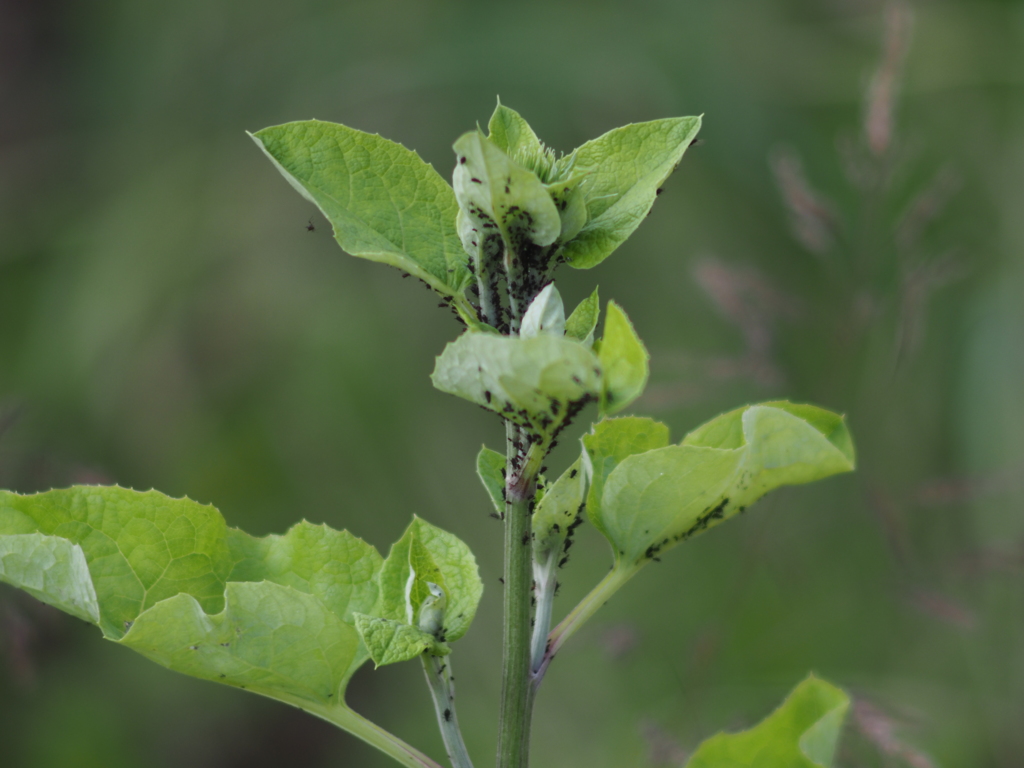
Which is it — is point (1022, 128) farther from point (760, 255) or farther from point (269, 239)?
point (269, 239)

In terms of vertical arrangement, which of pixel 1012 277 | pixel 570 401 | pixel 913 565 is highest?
Answer: pixel 570 401

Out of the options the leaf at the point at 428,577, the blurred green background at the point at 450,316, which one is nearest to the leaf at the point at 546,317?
the leaf at the point at 428,577

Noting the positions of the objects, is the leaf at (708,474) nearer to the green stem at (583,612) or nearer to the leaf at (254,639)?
the green stem at (583,612)

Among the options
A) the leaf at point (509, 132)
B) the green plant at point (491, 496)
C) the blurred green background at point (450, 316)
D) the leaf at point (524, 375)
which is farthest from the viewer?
the blurred green background at point (450, 316)

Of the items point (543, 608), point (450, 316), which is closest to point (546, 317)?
point (543, 608)

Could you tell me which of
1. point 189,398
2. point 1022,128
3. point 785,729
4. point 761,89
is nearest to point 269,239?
point 189,398

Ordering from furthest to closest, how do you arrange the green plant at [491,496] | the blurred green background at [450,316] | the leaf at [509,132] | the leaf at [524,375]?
the blurred green background at [450,316] < the leaf at [509,132] < the green plant at [491,496] < the leaf at [524,375]

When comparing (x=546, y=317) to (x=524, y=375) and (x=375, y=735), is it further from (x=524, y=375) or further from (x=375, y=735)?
(x=375, y=735)
